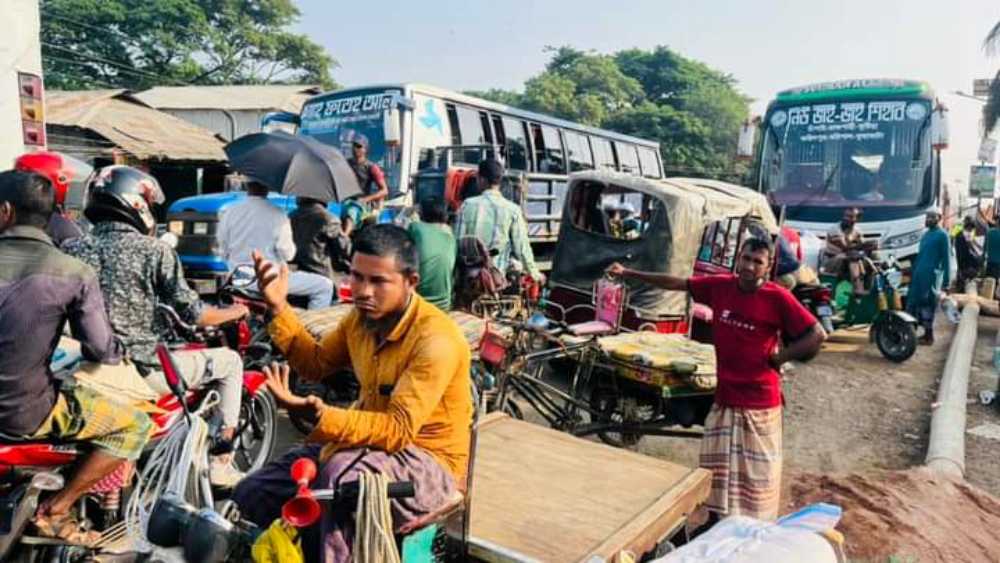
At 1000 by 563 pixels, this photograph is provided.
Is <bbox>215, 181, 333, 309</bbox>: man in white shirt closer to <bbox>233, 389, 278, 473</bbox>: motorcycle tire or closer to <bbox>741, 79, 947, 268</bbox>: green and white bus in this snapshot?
<bbox>233, 389, 278, 473</bbox>: motorcycle tire

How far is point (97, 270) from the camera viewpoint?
3.36 meters

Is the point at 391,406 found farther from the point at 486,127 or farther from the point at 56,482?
the point at 486,127

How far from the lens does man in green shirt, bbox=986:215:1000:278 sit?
46.0 ft

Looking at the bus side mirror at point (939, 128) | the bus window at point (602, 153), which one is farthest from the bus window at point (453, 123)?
the bus side mirror at point (939, 128)

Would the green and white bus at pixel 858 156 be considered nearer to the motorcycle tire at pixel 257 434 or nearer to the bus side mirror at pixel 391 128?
the bus side mirror at pixel 391 128

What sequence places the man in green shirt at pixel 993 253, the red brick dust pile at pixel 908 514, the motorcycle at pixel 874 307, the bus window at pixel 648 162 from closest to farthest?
1. the red brick dust pile at pixel 908 514
2. the motorcycle at pixel 874 307
3. the man in green shirt at pixel 993 253
4. the bus window at pixel 648 162

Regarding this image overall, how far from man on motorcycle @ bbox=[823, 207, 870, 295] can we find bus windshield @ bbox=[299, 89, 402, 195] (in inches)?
237

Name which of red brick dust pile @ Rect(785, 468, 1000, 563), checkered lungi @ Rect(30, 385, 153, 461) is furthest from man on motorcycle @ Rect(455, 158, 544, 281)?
checkered lungi @ Rect(30, 385, 153, 461)

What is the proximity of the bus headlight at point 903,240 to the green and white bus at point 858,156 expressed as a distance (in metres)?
0.01

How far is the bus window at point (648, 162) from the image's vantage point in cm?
2003

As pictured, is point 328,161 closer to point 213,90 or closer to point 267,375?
point 267,375

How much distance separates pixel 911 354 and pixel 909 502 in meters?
4.98

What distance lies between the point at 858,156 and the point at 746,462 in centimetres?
913

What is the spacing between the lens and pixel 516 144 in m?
13.7
